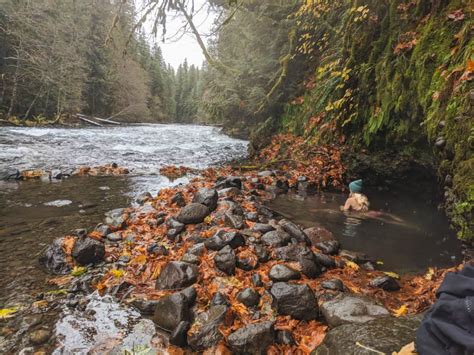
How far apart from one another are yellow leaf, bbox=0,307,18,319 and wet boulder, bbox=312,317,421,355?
2.92 metres

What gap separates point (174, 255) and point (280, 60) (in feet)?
29.3

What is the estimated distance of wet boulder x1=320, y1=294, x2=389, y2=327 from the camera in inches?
111

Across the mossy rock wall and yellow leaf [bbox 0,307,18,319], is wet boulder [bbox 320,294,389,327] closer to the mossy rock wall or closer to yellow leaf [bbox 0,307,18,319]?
the mossy rock wall

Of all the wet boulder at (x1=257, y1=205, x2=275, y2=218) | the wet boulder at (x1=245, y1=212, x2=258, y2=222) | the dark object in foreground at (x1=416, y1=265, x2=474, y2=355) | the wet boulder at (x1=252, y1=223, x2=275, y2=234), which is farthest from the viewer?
the wet boulder at (x1=257, y1=205, x2=275, y2=218)

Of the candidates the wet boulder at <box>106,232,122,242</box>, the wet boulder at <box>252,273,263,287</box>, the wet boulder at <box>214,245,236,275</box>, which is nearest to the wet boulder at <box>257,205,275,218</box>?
the wet boulder at <box>214,245,236,275</box>

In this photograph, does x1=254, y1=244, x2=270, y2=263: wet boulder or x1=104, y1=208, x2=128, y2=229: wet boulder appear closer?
x1=254, y1=244, x2=270, y2=263: wet boulder

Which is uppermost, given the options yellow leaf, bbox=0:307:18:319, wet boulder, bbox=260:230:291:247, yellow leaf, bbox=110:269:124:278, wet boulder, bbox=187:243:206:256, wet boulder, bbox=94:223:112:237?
wet boulder, bbox=260:230:291:247

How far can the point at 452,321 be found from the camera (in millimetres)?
1435

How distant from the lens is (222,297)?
10.7 ft

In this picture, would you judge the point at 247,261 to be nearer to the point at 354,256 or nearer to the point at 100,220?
the point at 354,256

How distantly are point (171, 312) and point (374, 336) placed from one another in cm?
184

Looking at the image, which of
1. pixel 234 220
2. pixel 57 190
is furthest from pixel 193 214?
pixel 57 190

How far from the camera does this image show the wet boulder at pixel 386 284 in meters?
3.64

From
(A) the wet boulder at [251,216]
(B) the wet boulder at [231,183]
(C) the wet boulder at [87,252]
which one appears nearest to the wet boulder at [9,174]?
(B) the wet boulder at [231,183]
